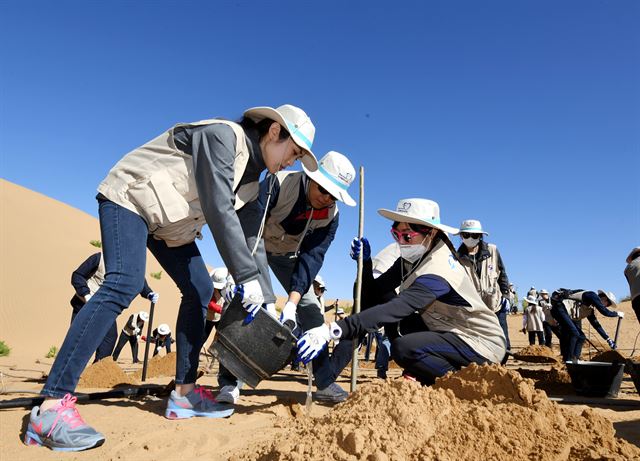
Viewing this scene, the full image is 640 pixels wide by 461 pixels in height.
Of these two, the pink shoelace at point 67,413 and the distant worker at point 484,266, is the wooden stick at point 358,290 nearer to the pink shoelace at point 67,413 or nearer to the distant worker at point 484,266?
the pink shoelace at point 67,413

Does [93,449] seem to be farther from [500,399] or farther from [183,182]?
[500,399]

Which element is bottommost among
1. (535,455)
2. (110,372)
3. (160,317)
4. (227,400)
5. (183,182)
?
(160,317)

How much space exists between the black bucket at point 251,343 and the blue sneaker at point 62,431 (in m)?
0.84

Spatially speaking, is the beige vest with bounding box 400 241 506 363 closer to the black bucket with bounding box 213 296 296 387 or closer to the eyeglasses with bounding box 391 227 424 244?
the eyeglasses with bounding box 391 227 424 244

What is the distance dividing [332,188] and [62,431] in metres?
2.41

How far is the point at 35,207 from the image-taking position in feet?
105

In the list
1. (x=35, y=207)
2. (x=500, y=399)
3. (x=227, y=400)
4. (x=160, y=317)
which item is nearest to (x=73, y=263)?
(x=160, y=317)

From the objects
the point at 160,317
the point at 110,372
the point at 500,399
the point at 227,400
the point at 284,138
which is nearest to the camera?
the point at 500,399

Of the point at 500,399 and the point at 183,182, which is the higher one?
the point at 183,182

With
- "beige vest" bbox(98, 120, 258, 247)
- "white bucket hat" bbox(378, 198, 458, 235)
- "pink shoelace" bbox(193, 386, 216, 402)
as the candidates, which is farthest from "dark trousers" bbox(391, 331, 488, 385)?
"beige vest" bbox(98, 120, 258, 247)

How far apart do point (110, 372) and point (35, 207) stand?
31626 millimetres

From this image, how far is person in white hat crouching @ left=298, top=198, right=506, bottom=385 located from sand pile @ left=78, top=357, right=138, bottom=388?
2.85 metres

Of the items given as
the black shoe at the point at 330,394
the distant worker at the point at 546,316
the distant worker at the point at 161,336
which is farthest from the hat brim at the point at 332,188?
the distant worker at the point at 546,316

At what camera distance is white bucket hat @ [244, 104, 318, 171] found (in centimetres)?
293
